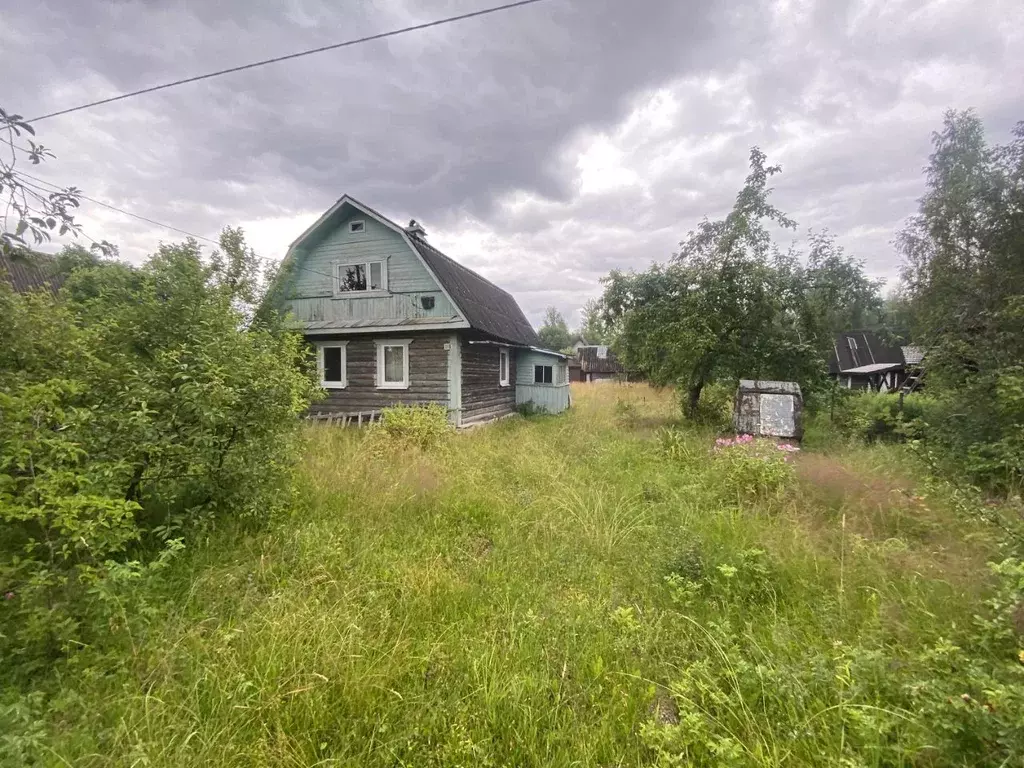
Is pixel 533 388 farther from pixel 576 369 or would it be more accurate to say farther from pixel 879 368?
pixel 576 369

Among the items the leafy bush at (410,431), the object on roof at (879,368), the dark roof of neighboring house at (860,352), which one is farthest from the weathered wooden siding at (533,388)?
the dark roof of neighboring house at (860,352)

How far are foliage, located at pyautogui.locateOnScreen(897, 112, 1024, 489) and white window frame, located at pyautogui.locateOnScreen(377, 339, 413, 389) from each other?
11.3m

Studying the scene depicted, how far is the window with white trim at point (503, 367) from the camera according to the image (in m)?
14.6

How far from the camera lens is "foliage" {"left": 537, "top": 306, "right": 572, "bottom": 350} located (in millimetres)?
54969

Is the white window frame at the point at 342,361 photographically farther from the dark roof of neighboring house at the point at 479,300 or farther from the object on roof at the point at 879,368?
the object on roof at the point at 879,368

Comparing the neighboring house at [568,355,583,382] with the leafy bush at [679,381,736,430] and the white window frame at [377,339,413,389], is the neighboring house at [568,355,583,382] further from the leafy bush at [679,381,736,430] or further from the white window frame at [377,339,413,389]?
the white window frame at [377,339,413,389]

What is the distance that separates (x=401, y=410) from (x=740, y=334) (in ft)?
33.7

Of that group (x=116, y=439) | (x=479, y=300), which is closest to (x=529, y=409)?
(x=479, y=300)

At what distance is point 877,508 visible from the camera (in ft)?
14.5

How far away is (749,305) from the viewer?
456 inches

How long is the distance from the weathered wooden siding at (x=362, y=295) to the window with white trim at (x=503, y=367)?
166 inches

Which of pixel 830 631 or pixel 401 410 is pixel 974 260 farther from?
pixel 401 410

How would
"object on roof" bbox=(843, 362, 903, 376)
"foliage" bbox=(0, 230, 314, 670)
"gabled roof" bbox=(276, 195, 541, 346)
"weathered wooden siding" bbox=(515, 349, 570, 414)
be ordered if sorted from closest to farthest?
"foliage" bbox=(0, 230, 314, 670) < "gabled roof" bbox=(276, 195, 541, 346) < "weathered wooden siding" bbox=(515, 349, 570, 414) < "object on roof" bbox=(843, 362, 903, 376)

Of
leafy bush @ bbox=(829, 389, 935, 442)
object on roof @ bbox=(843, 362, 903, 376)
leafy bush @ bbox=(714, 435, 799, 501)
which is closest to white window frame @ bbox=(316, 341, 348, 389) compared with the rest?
leafy bush @ bbox=(714, 435, 799, 501)
